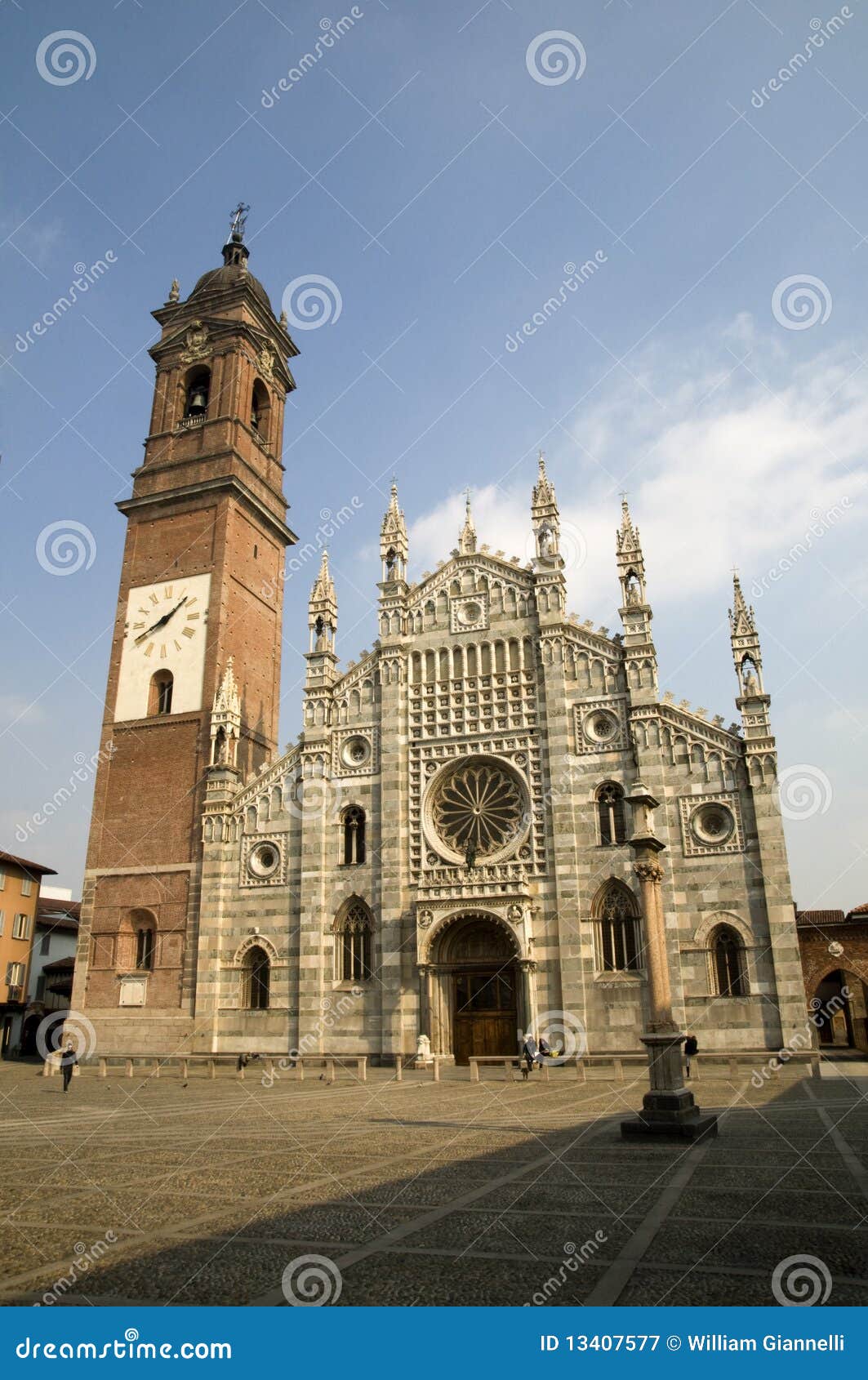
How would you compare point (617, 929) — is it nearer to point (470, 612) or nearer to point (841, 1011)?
point (470, 612)

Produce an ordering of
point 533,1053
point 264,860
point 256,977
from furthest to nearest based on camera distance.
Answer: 1. point 264,860
2. point 256,977
3. point 533,1053

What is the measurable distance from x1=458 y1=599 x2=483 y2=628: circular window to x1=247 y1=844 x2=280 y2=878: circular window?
11.6m

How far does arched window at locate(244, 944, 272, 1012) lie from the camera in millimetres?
36438

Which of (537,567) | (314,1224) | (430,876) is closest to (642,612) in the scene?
(537,567)

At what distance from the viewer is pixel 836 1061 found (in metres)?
38.7

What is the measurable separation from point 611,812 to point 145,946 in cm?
1998

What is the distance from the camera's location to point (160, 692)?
42.5 m

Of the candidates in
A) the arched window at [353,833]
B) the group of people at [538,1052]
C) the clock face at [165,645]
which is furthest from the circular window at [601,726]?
the clock face at [165,645]

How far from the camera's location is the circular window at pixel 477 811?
3472cm

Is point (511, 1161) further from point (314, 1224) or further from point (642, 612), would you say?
point (642, 612)

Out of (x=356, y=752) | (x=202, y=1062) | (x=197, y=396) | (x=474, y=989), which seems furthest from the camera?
(x=197, y=396)

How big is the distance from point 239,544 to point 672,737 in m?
22.0

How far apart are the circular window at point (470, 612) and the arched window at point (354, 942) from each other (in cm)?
1150

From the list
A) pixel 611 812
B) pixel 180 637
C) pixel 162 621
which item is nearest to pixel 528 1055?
pixel 611 812
